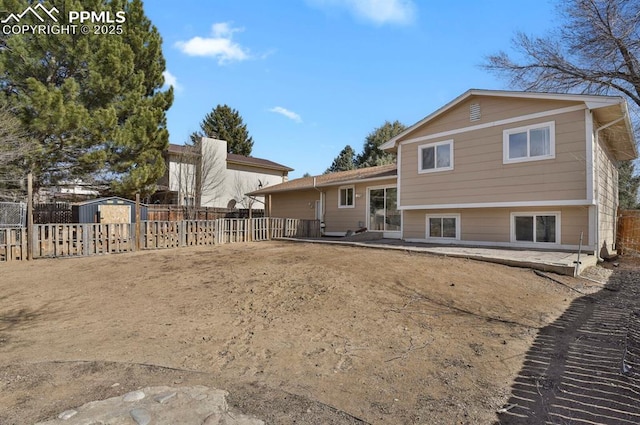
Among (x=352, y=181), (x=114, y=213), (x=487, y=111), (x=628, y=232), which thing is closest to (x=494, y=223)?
(x=487, y=111)

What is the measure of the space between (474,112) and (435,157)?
1.89 meters

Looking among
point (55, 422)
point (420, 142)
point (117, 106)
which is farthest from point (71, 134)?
point (55, 422)

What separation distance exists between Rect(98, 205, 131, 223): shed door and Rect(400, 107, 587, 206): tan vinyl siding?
11393 millimetres

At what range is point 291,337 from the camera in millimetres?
4180

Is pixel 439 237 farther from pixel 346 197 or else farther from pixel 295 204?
pixel 295 204

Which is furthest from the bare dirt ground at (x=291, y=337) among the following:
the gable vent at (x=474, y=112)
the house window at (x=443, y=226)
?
the gable vent at (x=474, y=112)

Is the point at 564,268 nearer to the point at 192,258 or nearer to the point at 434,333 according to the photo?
the point at 434,333

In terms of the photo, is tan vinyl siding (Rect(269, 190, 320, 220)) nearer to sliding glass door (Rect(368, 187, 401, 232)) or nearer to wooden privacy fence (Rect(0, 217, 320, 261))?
wooden privacy fence (Rect(0, 217, 320, 261))

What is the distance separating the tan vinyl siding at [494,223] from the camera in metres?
9.81

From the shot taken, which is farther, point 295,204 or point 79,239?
point 295,204

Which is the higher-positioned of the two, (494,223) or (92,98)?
(92,98)

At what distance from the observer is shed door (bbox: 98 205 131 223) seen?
14328mm

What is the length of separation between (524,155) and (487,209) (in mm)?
1980

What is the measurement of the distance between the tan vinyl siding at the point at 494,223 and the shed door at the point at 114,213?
11752 millimetres
